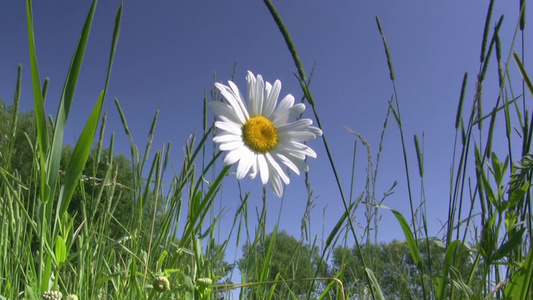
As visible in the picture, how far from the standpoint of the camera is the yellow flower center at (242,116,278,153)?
44.4 inches

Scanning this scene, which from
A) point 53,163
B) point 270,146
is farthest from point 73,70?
point 270,146

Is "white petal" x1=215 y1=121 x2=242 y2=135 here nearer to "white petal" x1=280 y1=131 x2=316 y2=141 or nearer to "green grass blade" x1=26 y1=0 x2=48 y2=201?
"white petal" x1=280 y1=131 x2=316 y2=141

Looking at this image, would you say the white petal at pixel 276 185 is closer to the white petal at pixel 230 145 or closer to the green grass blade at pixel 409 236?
the white petal at pixel 230 145

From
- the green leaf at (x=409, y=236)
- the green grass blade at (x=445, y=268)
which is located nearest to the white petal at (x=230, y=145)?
the green leaf at (x=409, y=236)

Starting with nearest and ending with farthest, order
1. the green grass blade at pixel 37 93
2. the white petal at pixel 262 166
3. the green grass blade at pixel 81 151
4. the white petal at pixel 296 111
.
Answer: the green grass blade at pixel 37 93
the green grass blade at pixel 81 151
the white petal at pixel 262 166
the white petal at pixel 296 111

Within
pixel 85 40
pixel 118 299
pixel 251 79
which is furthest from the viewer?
pixel 118 299

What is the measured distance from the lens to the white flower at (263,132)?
1.05 metres

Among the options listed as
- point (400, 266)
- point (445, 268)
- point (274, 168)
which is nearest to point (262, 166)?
point (274, 168)

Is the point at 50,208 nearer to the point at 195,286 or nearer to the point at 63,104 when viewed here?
A: the point at 63,104

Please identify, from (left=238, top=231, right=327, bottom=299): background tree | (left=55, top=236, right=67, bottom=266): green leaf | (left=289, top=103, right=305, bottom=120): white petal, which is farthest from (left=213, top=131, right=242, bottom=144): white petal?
(left=55, top=236, right=67, bottom=266): green leaf

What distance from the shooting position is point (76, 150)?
767 millimetres

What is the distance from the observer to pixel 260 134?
1.15m

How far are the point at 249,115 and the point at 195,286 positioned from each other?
0.48 metres

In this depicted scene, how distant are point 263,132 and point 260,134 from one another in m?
0.03
